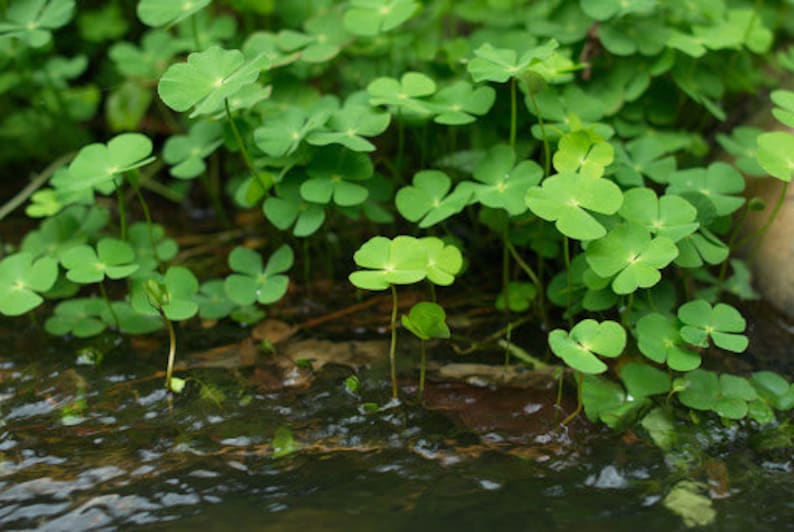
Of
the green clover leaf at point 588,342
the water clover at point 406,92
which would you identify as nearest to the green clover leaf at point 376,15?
the water clover at point 406,92

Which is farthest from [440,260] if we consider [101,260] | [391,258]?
[101,260]

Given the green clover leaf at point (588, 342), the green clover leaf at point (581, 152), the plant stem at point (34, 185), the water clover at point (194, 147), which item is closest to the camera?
the green clover leaf at point (588, 342)

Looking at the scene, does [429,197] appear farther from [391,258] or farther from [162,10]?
[162,10]

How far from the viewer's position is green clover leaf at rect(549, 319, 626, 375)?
153cm

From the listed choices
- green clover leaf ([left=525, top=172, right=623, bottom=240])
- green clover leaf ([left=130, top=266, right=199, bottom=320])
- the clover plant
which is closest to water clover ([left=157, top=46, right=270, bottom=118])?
the clover plant

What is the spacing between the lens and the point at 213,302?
204cm

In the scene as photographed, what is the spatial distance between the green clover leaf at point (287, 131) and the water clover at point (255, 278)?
259 millimetres

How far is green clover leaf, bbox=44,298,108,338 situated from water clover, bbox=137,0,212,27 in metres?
0.69

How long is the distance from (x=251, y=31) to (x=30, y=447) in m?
1.49

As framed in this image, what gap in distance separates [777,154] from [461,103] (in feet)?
2.29

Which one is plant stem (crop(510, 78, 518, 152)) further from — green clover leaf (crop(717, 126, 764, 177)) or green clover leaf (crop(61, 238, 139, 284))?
green clover leaf (crop(61, 238, 139, 284))

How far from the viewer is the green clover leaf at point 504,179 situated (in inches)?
70.8

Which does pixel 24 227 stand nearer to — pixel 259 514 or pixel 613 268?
pixel 259 514

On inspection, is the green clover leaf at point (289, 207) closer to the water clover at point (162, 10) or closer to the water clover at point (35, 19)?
the water clover at point (162, 10)
